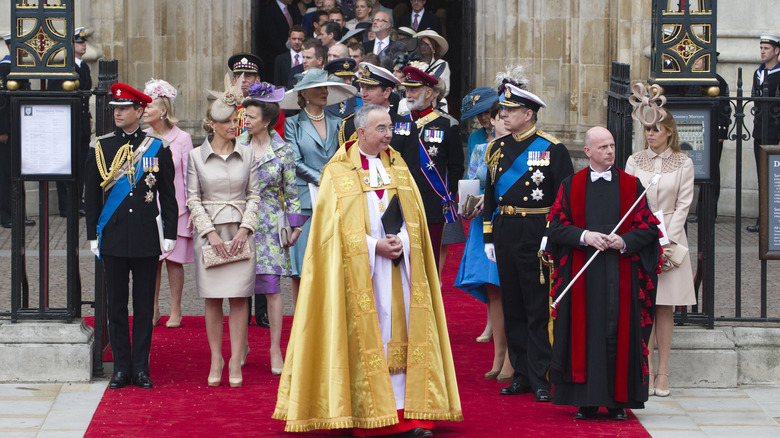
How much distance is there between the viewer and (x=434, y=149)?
32.5 ft

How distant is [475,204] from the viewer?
9023mm

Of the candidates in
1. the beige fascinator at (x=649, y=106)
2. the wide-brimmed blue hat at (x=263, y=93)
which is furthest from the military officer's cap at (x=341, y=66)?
the beige fascinator at (x=649, y=106)

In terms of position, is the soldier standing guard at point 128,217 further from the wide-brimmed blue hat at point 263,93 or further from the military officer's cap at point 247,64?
the military officer's cap at point 247,64

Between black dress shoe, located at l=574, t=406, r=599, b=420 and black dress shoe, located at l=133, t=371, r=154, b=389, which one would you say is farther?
black dress shoe, located at l=133, t=371, r=154, b=389

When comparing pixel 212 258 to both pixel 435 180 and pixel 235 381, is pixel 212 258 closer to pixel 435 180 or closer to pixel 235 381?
pixel 235 381

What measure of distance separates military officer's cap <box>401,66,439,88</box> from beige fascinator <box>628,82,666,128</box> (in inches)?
73.9

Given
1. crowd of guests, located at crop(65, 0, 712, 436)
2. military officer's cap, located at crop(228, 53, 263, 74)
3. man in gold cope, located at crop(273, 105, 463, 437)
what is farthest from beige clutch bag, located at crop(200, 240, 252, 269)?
military officer's cap, located at crop(228, 53, 263, 74)

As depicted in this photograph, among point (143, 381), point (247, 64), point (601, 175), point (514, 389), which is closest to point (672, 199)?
point (601, 175)

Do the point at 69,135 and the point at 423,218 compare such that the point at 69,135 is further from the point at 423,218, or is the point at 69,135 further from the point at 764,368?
the point at 764,368

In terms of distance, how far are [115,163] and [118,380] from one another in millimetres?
1286

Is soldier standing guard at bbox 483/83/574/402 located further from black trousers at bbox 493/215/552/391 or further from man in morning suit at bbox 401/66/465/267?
man in morning suit at bbox 401/66/465/267

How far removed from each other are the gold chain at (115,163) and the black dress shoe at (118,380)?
44.4 inches

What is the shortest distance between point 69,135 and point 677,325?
3879mm

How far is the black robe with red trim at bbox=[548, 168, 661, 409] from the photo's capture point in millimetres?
7676
